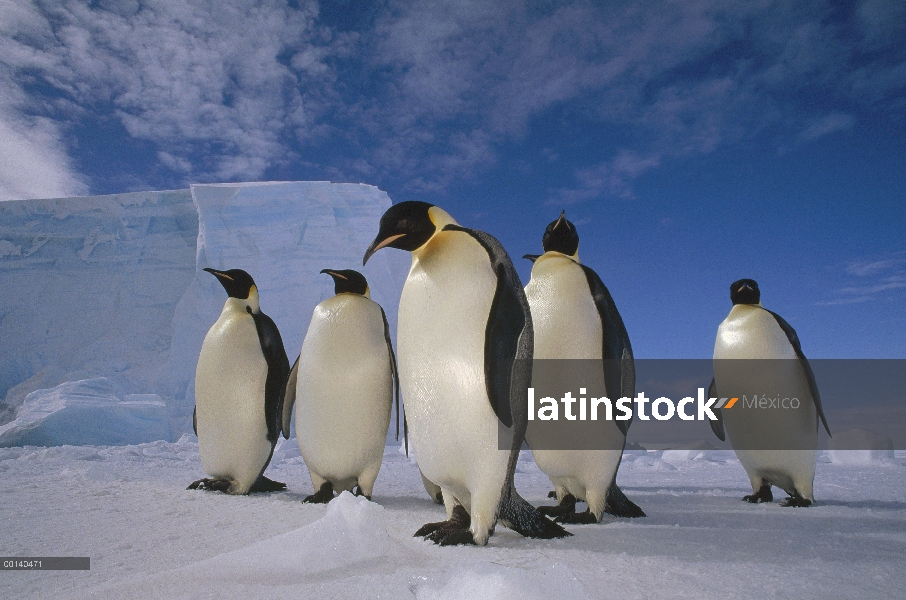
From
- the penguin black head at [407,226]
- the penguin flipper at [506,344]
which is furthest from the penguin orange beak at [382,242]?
the penguin flipper at [506,344]

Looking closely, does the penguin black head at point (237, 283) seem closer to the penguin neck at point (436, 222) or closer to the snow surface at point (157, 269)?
the penguin neck at point (436, 222)

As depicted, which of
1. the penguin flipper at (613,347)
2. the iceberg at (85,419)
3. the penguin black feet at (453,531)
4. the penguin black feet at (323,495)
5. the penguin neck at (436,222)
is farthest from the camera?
the iceberg at (85,419)

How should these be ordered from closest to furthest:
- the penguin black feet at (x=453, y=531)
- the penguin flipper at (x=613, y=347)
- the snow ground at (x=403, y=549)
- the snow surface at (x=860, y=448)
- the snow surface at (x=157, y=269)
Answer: the snow ground at (x=403, y=549) → the penguin black feet at (x=453, y=531) → the penguin flipper at (x=613, y=347) → the snow surface at (x=860, y=448) → the snow surface at (x=157, y=269)

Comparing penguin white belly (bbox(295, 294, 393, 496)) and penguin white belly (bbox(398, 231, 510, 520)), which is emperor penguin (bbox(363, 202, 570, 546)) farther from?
penguin white belly (bbox(295, 294, 393, 496))

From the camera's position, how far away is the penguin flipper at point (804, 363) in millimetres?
Answer: 3084

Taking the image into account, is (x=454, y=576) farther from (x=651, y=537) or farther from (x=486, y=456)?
(x=651, y=537)

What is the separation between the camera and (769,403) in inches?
123

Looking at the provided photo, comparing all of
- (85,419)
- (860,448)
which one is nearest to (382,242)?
(860,448)

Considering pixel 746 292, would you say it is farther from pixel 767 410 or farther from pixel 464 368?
pixel 464 368

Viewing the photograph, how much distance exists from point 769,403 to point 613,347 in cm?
139

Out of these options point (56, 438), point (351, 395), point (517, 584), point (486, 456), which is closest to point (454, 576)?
point (517, 584)

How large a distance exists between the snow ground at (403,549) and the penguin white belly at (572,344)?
0.61 feet

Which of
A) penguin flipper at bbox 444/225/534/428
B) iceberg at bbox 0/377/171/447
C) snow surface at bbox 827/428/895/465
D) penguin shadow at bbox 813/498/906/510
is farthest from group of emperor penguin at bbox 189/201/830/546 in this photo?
iceberg at bbox 0/377/171/447

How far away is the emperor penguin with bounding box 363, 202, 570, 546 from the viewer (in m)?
1.69
